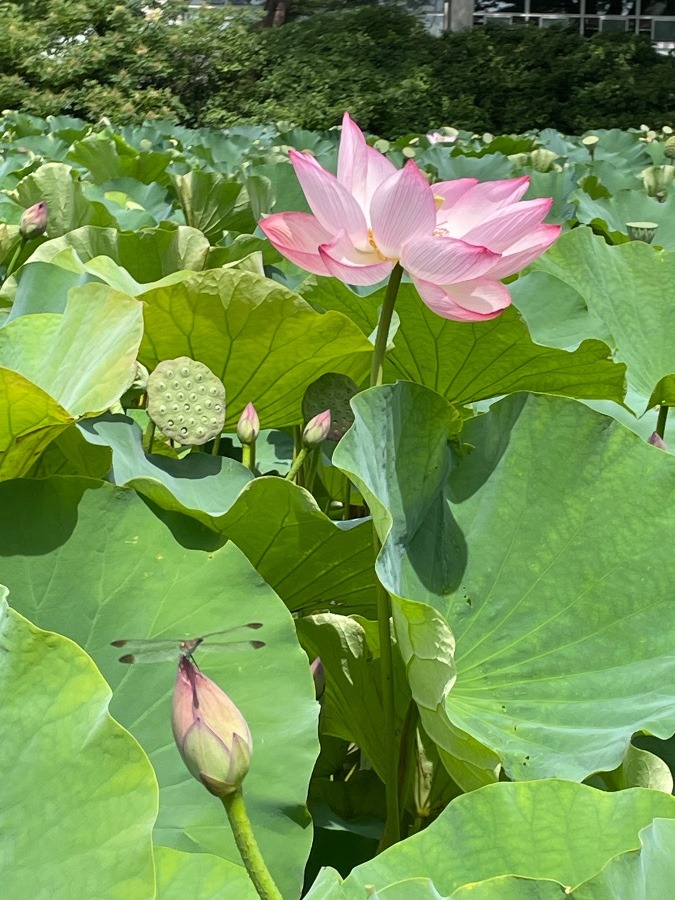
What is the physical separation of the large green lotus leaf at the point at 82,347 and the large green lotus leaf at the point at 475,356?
32 centimetres

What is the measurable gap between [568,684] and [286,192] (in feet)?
4.51

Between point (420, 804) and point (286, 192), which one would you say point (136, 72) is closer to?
point (286, 192)

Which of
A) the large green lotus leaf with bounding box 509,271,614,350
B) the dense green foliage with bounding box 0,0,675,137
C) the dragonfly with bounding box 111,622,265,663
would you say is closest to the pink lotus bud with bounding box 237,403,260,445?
the dragonfly with bounding box 111,622,265,663

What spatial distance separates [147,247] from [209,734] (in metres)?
0.79

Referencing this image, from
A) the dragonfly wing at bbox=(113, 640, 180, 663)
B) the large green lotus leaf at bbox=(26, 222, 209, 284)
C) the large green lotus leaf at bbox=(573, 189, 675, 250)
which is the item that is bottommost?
the large green lotus leaf at bbox=(573, 189, 675, 250)

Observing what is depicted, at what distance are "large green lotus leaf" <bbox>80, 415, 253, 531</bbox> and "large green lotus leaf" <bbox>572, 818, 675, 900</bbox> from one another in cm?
31

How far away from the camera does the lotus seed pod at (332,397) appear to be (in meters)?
0.75

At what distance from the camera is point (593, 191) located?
2135 millimetres

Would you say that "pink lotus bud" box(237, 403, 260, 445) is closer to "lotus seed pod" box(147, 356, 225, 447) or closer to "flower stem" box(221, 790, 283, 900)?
"lotus seed pod" box(147, 356, 225, 447)

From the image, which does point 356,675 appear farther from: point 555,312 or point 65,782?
point 555,312

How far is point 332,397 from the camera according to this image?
2.48ft

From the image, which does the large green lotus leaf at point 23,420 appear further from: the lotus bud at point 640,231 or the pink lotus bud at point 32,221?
the lotus bud at point 640,231

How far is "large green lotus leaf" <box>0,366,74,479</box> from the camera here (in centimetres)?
54

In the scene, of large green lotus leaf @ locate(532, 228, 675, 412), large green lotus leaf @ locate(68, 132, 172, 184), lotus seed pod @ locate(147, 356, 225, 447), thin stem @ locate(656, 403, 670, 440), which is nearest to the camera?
lotus seed pod @ locate(147, 356, 225, 447)
